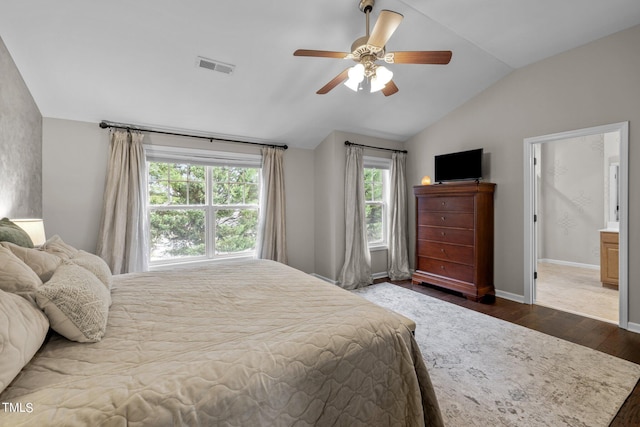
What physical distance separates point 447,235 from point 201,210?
3430mm

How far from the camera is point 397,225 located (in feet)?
15.4

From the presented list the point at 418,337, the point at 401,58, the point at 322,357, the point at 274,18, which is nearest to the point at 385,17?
the point at 401,58

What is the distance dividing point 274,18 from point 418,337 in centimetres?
305

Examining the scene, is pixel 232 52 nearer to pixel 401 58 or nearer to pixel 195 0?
pixel 195 0

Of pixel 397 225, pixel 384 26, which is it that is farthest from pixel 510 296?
pixel 384 26

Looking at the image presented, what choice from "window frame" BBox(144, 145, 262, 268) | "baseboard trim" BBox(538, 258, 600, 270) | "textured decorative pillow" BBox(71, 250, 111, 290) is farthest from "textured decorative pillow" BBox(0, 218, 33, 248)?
"baseboard trim" BBox(538, 258, 600, 270)

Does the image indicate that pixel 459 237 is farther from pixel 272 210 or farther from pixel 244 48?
pixel 244 48

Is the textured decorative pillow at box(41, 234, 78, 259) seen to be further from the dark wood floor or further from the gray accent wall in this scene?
the dark wood floor

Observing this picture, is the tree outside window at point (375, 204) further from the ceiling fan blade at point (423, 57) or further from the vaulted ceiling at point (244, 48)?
the ceiling fan blade at point (423, 57)

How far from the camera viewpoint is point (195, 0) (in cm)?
204

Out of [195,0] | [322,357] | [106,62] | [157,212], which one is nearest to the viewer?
[322,357]

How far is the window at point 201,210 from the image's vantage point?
3.56 metres

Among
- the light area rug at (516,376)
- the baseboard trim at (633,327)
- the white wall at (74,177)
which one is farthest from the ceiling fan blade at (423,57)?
the baseboard trim at (633,327)

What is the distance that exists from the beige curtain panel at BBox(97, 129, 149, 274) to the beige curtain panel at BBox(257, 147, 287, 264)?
1.45 meters
